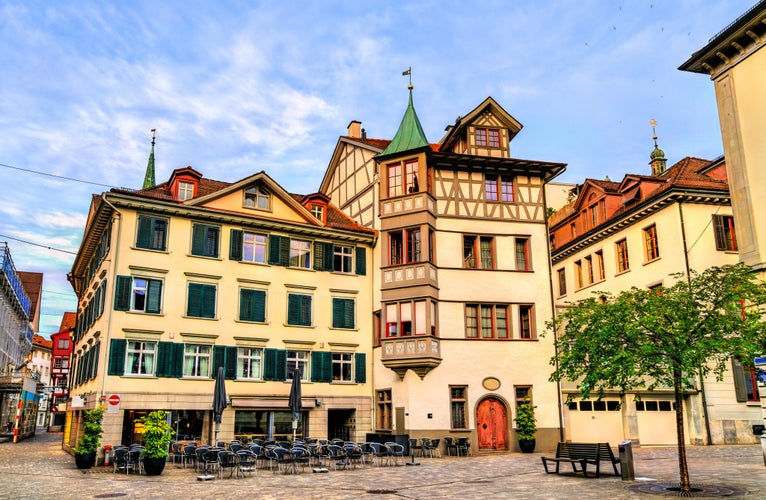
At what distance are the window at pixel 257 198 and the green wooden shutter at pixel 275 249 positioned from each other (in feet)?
4.91

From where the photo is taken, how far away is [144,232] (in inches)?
1055

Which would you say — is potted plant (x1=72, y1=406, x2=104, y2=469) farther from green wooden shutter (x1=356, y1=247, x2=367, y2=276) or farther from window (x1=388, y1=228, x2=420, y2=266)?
window (x1=388, y1=228, x2=420, y2=266)

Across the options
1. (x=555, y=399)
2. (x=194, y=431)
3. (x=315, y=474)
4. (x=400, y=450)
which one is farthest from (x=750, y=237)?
(x=194, y=431)

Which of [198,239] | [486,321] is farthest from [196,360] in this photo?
[486,321]

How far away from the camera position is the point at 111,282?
25938mm

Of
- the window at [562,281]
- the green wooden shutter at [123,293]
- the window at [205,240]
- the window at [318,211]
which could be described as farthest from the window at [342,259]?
the window at [562,281]

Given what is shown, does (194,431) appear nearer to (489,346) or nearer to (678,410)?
(489,346)

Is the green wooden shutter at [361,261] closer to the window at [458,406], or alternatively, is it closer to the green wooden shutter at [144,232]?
the window at [458,406]

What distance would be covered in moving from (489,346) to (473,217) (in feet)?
19.9

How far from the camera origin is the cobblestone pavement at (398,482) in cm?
1528

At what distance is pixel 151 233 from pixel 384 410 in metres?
12.9

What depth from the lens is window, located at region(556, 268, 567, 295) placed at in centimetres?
4109

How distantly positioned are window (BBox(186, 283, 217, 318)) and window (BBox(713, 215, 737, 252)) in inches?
909

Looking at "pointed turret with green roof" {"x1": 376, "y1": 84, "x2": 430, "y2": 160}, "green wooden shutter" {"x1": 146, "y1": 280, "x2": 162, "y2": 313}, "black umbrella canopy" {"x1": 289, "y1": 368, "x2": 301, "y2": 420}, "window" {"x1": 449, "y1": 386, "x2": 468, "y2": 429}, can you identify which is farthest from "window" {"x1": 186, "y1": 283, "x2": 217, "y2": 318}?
"window" {"x1": 449, "y1": 386, "x2": 468, "y2": 429}
